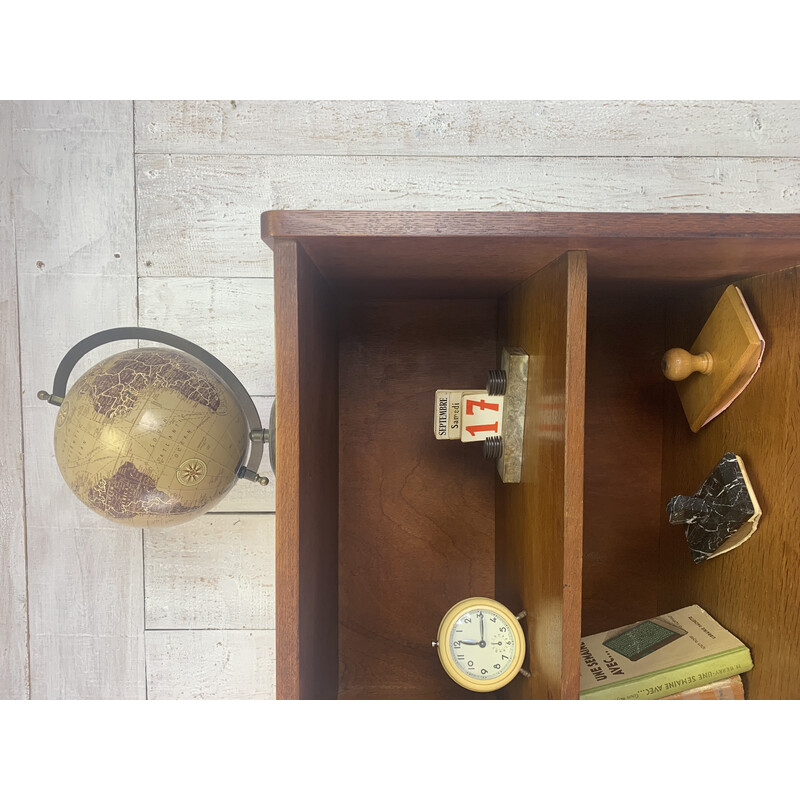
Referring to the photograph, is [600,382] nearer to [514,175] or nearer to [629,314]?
[629,314]

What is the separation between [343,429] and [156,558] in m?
0.60

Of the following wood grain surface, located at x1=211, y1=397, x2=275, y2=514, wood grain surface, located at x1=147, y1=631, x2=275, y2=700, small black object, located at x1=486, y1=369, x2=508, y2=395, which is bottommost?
wood grain surface, located at x1=147, y1=631, x2=275, y2=700

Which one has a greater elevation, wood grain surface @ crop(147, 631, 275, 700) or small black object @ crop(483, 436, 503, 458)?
small black object @ crop(483, 436, 503, 458)

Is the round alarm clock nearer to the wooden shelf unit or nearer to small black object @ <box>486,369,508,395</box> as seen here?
the wooden shelf unit

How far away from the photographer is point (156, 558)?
4.81ft

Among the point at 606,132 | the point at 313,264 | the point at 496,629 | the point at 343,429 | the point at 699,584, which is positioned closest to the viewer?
the point at 313,264

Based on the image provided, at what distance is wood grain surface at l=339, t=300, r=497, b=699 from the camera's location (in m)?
1.29

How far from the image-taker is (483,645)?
3.22 feet

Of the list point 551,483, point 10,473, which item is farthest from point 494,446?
point 10,473

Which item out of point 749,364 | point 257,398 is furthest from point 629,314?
point 257,398

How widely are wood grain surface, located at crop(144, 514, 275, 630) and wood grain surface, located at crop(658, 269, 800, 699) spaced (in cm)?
97

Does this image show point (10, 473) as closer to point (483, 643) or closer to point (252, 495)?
point (252, 495)

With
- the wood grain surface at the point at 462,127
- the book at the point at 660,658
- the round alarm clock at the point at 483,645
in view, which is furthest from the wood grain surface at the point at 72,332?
the book at the point at 660,658

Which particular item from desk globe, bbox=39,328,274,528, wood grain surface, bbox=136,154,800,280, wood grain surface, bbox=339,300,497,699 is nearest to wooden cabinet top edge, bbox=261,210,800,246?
desk globe, bbox=39,328,274,528
